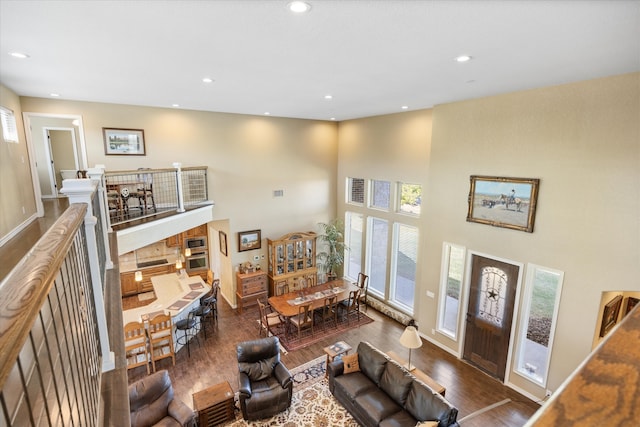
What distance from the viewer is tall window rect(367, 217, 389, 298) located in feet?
31.1

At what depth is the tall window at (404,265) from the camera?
8.58 m

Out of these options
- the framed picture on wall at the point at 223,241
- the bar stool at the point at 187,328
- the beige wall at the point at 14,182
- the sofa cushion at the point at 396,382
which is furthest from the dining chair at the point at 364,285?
the beige wall at the point at 14,182

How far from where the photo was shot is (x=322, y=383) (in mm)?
6371

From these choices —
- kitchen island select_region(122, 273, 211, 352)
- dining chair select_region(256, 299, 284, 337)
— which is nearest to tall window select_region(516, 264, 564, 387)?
dining chair select_region(256, 299, 284, 337)

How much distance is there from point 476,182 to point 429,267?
2330 mm

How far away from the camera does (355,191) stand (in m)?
10.5

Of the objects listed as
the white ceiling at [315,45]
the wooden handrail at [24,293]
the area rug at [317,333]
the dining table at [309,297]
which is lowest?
the area rug at [317,333]

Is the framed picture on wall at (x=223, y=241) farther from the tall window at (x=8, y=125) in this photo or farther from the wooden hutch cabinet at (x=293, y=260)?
the tall window at (x=8, y=125)

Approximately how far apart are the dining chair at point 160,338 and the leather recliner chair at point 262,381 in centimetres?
197

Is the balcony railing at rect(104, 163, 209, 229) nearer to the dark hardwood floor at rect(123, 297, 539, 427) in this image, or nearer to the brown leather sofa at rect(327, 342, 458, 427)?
the dark hardwood floor at rect(123, 297, 539, 427)

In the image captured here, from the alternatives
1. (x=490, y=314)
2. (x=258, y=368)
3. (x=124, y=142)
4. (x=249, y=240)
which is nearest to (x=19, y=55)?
(x=124, y=142)

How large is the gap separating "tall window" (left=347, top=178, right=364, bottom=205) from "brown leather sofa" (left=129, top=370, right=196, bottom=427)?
7105 millimetres

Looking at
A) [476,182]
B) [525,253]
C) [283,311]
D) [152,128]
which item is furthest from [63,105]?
[525,253]

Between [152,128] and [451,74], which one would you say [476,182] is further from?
[152,128]
